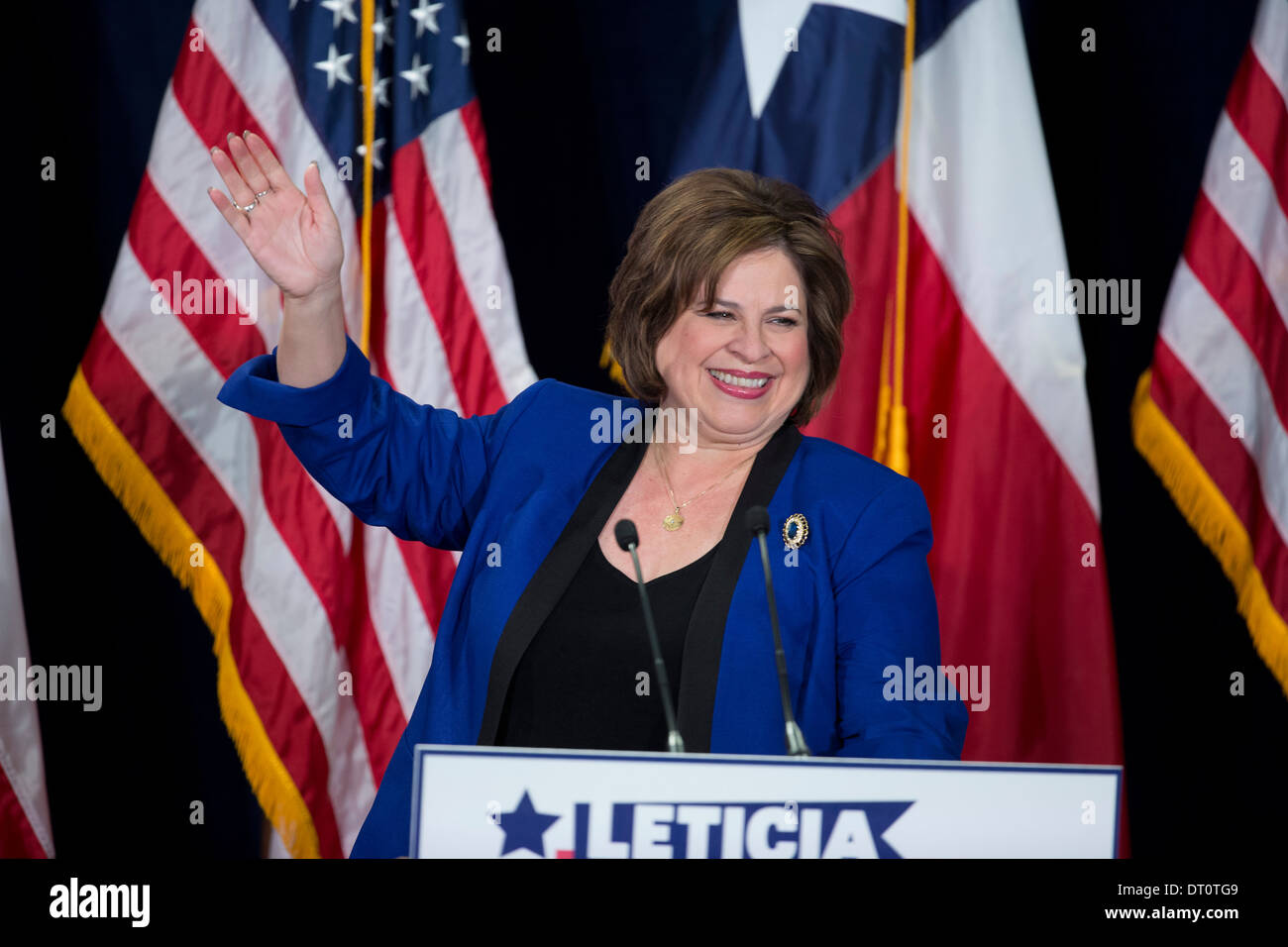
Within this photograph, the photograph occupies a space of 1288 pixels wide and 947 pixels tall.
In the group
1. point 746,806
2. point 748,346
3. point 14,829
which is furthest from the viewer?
point 14,829

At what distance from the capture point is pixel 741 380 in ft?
6.57

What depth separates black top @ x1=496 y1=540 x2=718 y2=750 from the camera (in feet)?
5.86

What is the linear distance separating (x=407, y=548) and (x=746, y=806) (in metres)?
1.94

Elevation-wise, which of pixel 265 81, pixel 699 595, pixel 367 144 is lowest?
pixel 699 595

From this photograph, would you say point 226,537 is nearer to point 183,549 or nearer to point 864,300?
point 183,549

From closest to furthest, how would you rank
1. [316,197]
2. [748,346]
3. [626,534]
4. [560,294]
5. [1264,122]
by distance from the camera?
[626,534]
[316,197]
[748,346]
[1264,122]
[560,294]

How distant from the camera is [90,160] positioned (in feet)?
10.9

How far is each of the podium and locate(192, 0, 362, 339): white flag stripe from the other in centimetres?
200

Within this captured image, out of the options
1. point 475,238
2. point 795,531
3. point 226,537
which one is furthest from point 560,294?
point 795,531

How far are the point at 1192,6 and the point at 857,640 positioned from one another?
244 centimetres

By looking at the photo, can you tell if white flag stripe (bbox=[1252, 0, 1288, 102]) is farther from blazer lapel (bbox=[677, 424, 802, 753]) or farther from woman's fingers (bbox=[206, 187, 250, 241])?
woman's fingers (bbox=[206, 187, 250, 241])

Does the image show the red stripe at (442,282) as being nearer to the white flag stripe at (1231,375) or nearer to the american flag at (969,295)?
the american flag at (969,295)
